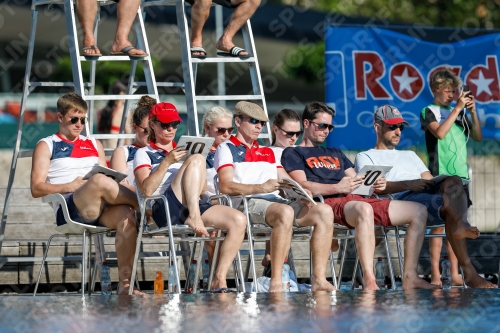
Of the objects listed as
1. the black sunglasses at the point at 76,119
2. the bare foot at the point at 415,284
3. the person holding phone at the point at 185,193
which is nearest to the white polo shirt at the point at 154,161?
the person holding phone at the point at 185,193

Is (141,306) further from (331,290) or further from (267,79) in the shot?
(267,79)

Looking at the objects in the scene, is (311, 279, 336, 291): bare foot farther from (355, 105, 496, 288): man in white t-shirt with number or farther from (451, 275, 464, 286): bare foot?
(451, 275, 464, 286): bare foot

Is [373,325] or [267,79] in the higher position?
[267,79]

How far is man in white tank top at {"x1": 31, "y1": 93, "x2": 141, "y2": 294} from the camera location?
5.85 metres

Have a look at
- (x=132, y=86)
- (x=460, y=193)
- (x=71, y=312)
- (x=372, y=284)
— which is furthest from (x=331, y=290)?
(x=132, y=86)

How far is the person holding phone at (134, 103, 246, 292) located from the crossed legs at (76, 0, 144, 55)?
2.93 ft

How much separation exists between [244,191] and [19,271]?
226 centimetres

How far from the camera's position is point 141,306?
4570mm

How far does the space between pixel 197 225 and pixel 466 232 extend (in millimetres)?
1999

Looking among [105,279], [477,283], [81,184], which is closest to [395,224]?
[477,283]

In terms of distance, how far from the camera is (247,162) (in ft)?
20.6

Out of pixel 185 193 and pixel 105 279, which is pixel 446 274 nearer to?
pixel 185 193

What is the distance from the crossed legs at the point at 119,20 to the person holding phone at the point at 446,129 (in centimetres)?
249

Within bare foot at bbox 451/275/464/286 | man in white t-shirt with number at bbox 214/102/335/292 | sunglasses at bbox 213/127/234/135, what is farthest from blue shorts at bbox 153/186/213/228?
bare foot at bbox 451/275/464/286
